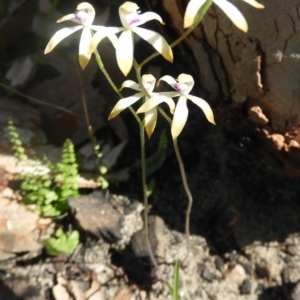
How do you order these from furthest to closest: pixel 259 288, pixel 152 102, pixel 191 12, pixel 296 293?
1. pixel 259 288
2. pixel 296 293
3. pixel 152 102
4. pixel 191 12

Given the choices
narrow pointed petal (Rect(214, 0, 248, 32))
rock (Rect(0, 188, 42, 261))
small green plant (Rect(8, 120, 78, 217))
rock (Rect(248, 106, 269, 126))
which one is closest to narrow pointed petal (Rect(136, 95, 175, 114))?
narrow pointed petal (Rect(214, 0, 248, 32))

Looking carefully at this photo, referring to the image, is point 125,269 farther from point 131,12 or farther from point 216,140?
point 131,12

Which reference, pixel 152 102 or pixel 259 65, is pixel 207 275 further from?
pixel 152 102

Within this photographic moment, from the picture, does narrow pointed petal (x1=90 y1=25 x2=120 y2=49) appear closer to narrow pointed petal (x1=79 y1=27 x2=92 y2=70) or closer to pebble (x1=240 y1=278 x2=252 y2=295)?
narrow pointed petal (x1=79 y1=27 x2=92 y2=70)

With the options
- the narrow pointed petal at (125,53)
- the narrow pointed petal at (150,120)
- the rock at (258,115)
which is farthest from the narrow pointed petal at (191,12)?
the rock at (258,115)

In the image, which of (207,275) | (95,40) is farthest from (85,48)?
(207,275)

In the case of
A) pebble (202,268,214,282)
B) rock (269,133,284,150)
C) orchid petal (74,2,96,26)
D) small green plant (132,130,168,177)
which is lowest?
pebble (202,268,214,282)
